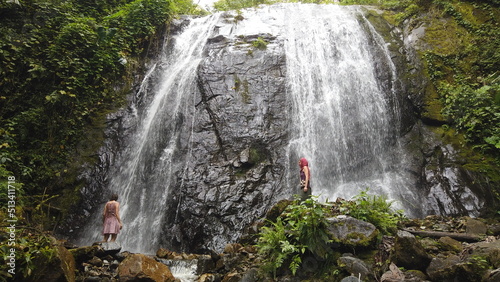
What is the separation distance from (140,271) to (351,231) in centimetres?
348

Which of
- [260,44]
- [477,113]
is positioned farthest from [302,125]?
[477,113]

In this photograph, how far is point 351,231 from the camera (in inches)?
166

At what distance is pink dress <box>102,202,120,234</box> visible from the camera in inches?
287

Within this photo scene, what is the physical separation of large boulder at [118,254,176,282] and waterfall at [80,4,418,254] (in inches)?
114

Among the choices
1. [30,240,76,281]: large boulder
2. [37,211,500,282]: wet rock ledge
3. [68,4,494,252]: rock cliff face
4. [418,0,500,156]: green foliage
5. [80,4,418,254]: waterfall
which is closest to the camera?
[37,211,500,282]: wet rock ledge

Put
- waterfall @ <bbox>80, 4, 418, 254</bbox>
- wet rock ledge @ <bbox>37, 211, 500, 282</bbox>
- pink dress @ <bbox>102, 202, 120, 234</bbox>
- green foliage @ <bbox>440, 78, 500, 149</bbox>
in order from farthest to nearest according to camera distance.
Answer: waterfall @ <bbox>80, 4, 418, 254</bbox> → green foliage @ <bbox>440, 78, 500, 149</bbox> → pink dress @ <bbox>102, 202, 120, 234</bbox> → wet rock ledge @ <bbox>37, 211, 500, 282</bbox>

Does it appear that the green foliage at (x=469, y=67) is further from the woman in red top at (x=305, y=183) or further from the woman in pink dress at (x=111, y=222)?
the woman in pink dress at (x=111, y=222)

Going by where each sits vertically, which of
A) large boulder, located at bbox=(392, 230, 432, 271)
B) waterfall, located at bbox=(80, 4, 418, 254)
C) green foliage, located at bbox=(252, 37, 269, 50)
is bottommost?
large boulder, located at bbox=(392, 230, 432, 271)

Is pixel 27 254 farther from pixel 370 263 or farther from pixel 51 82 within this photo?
pixel 51 82

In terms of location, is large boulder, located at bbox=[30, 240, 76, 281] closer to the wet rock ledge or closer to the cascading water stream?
the wet rock ledge

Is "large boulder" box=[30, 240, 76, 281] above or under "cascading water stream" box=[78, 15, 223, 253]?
under

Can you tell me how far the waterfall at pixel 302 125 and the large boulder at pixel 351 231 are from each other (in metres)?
4.17

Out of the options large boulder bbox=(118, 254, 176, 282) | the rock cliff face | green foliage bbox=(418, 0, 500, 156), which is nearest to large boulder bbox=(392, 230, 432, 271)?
large boulder bbox=(118, 254, 176, 282)

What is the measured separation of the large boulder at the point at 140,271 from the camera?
4.50 meters
